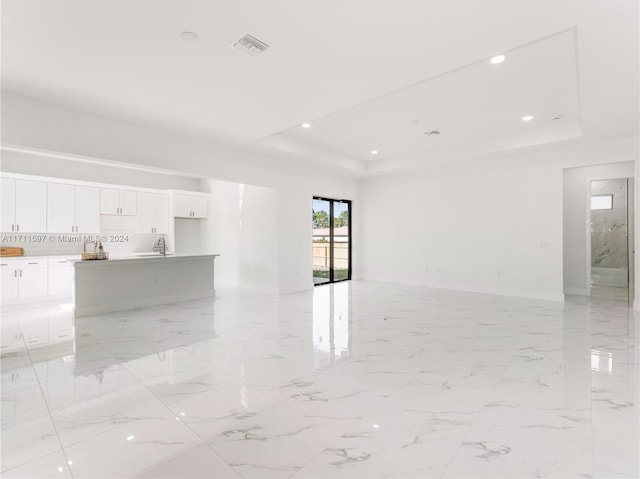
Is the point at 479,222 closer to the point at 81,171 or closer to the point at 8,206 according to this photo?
the point at 81,171

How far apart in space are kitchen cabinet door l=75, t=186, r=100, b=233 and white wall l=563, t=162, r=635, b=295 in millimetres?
9812

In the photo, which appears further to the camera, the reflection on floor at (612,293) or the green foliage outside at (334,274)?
the green foliage outside at (334,274)

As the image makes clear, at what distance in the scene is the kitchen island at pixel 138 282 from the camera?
4.92 meters

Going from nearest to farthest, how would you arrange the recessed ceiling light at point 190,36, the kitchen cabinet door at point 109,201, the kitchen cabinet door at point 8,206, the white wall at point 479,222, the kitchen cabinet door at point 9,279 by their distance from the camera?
the recessed ceiling light at point 190,36 → the kitchen cabinet door at point 9,279 → the kitchen cabinet door at point 8,206 → the white wall at point 479,222 → the kitchen cabinet door at point 109,201

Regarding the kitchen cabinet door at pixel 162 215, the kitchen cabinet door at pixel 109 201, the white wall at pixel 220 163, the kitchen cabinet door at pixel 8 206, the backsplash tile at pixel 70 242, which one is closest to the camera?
the white wall at pixel 220 163

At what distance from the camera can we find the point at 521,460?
170cm

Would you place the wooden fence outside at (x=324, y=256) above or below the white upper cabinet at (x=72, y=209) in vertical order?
below

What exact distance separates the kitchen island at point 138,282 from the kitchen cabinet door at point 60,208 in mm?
1929

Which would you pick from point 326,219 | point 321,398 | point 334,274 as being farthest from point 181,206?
point 321,398

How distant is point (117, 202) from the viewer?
7.07m

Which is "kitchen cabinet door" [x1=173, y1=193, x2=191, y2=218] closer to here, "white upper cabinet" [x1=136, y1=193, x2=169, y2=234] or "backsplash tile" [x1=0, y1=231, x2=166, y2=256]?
"white upper cabinet" [x1=136, y1=193, x2=169, y2=234]

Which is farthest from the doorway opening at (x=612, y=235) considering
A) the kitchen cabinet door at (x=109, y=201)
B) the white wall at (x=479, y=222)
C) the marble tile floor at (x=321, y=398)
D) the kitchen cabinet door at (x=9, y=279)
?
the kitchen cabinet door at (x=9, y=279)

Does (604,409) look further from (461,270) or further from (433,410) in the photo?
(461,270)

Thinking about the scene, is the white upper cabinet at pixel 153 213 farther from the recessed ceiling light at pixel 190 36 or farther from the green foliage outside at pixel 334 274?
the recessed ceiling light at pixel 190 36
